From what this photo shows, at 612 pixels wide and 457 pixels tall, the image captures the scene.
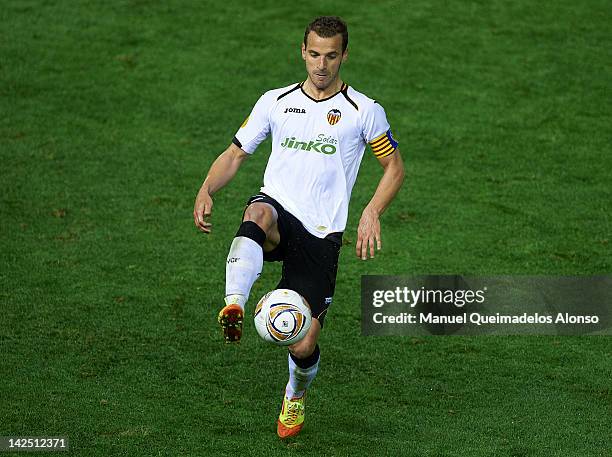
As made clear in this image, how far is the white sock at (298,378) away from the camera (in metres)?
8.28

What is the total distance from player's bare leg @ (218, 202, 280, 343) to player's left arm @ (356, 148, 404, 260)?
2.03 ft

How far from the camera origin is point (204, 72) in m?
16.2

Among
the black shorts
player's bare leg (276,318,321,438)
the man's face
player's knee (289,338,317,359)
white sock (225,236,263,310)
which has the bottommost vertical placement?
player's bare leg (276,318,321,438)

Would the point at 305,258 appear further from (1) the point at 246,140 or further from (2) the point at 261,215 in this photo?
(1) the point at 246,140

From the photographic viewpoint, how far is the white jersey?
8.03 metres

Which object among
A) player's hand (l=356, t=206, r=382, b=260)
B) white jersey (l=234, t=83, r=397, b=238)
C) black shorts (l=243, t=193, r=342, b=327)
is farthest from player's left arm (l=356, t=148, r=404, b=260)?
black shorts (l=243, t=193, r=342, b=327)

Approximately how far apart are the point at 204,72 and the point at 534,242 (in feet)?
19.2

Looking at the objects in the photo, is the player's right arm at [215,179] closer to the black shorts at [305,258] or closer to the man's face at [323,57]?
the black shorts at [305,258]

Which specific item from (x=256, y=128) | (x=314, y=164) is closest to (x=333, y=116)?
(x=314, y=164)

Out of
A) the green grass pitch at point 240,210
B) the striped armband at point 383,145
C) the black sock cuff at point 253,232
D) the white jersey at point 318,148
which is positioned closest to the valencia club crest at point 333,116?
the white jersey at point 318,148

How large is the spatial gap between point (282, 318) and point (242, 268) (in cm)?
47

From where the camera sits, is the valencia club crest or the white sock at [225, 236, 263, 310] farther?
the valencia club crest
